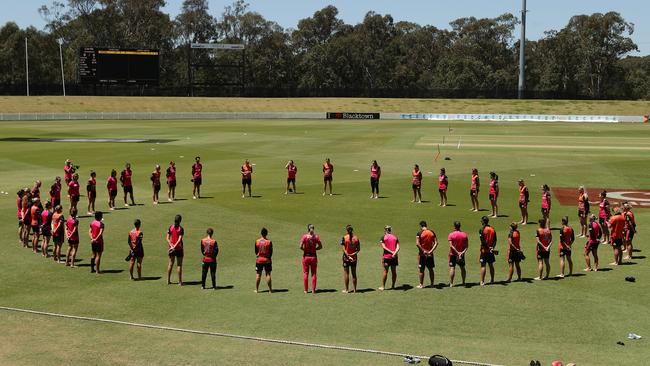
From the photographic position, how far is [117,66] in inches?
3866

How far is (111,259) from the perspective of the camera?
21.2 m

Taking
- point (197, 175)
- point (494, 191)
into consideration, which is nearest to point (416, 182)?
point (494, 191)

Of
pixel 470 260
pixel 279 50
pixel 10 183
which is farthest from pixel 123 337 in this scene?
pixel 279 50

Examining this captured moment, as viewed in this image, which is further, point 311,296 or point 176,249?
point 176,249

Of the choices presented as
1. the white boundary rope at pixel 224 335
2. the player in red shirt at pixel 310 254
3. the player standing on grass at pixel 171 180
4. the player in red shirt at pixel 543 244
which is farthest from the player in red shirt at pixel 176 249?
the player standing on grass at pixel 171 180

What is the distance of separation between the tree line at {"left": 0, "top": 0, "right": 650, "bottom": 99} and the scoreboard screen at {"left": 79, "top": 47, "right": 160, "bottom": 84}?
39.6 m

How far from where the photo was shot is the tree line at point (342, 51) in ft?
488

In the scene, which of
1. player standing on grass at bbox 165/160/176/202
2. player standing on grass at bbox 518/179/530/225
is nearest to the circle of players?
player standing on grass at bbox 518/179/530/225

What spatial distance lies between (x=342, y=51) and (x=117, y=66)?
214 ft

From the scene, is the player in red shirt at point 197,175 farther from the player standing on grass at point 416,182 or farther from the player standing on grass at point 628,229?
the player standing on grass at point 628,229

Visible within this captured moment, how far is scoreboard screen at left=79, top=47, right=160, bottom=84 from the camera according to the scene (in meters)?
97.2

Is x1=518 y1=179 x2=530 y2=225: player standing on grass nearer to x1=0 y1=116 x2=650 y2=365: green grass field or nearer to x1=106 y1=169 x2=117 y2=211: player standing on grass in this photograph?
x1=0 y1=116 x2=650 y2=365: green grass field

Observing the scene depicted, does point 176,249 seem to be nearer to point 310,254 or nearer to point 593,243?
point 310,254

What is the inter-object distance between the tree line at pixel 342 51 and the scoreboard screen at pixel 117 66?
39640 millimetres
